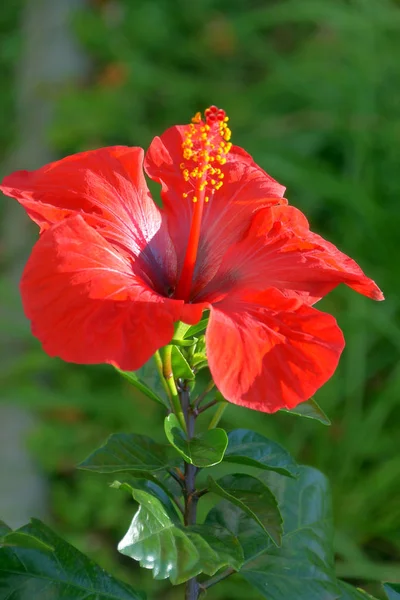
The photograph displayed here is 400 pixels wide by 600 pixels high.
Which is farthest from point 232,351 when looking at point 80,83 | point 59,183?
point 80,83

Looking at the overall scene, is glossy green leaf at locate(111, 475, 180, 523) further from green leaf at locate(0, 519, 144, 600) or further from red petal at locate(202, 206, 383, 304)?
red petal at locate(202, 206, 383, 304)

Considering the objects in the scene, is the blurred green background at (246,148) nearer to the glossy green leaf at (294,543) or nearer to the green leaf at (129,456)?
the glossy green leaf at (294,543)

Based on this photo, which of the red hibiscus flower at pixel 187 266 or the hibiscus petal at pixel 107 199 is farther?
the hibiscus petal at pixel 107 199

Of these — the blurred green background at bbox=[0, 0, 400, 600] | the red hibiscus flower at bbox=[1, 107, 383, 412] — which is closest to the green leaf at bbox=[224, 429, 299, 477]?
the red hibiscus flower at bbox=[1, 107, 383, 412]

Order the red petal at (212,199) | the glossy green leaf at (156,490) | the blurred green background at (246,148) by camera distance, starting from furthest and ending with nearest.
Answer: the blurred green background at (246,148) → the red petal at (212,199) → the glossy green leaf at (156,490)

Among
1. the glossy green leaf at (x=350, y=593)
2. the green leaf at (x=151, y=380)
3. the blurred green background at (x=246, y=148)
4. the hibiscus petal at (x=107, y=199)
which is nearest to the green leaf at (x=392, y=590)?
the glossy green leaf at (x=350, y=593)
